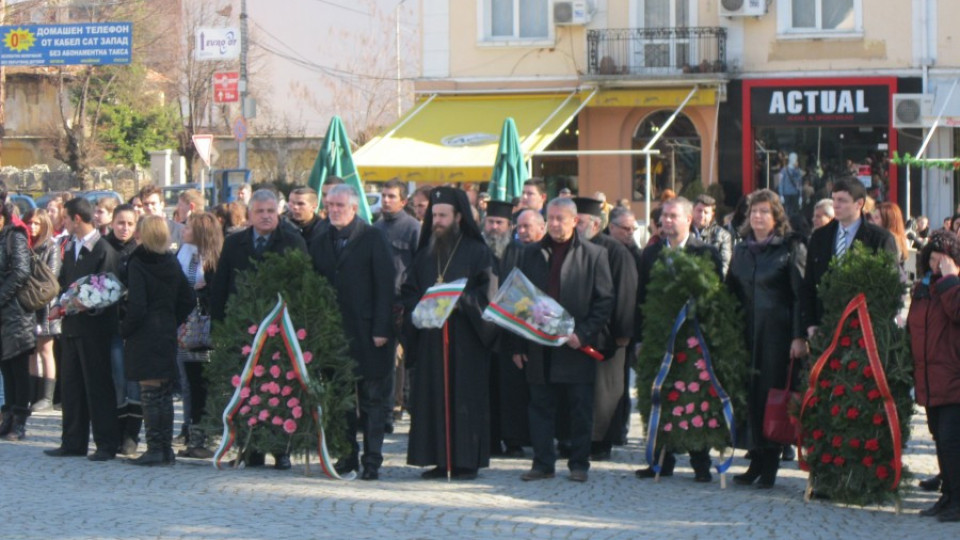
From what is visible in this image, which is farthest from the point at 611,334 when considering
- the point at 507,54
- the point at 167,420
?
the point at 507,54

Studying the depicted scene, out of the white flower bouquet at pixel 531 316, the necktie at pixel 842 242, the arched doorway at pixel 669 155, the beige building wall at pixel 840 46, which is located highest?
the beige building wall at pixel 840 46

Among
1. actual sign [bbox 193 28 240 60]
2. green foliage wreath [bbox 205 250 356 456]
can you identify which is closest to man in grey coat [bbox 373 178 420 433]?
green foliage wreath [bbox 205 250 356 456]

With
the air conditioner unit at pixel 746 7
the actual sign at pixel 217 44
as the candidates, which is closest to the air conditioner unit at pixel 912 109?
the air conditioner unit at pixel 746 7

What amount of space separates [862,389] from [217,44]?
26.6m

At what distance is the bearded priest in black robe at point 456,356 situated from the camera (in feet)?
34.4

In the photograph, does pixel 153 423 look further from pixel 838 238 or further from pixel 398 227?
pixel 838 238

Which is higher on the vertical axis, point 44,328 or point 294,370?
point 44,328

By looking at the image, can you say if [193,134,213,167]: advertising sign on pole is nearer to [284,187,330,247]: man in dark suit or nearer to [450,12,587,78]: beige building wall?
[450,12,587,78]: beige building wall

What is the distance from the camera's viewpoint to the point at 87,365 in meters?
11.4

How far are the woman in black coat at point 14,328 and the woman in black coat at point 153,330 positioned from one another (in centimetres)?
198

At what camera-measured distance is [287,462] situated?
10969 millimetres

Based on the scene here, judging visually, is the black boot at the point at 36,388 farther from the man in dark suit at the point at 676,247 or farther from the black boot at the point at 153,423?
the man in dark suit at the point at 676,247

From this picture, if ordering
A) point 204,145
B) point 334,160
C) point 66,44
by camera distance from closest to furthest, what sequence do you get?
point 334,160
point 204,145
point 66,44

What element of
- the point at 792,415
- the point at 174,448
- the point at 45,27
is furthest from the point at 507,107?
the point at 792,415
